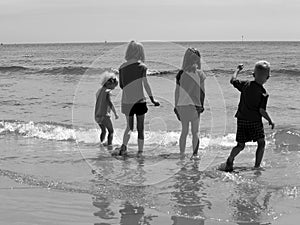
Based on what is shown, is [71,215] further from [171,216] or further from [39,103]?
[39,103]

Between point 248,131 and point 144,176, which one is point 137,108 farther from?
point 248,131

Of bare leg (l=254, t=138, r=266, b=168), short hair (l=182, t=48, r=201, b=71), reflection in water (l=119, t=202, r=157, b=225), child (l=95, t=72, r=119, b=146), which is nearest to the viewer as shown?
reflection in water (l=119, t=202, r=157, b=225)

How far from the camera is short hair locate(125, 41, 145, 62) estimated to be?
25.1 feet

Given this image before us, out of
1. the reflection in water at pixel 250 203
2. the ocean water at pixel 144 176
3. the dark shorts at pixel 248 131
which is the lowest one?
the ocean water at pixel 144 176

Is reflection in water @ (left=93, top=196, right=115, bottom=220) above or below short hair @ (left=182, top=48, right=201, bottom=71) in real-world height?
below

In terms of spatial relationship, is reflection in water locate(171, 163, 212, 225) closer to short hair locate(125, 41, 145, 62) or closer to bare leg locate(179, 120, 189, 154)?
bare leg locate(179, 120, 189, 154)

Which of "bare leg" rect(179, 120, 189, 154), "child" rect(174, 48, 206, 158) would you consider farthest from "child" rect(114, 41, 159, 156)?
"bare leg" rect(179, 120, 189, 154)

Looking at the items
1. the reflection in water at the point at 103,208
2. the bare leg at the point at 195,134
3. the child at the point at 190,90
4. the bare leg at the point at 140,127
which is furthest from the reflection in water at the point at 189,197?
the bare leg at the point at 140,127

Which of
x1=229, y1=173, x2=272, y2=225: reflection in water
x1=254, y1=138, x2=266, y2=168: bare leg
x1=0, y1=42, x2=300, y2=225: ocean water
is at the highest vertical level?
x1=254, y1=138, x2=266, y2=168: bare leg

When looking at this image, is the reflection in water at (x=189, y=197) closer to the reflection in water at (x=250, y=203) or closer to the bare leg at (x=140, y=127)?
the reflection in water at (x=250, y=203)

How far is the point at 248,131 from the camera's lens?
6820 mm

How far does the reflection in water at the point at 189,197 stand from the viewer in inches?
191

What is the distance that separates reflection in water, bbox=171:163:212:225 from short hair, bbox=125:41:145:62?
6.09 feet

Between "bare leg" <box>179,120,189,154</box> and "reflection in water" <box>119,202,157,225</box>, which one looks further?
"bare leg" <box>179,120,189,154</box>
